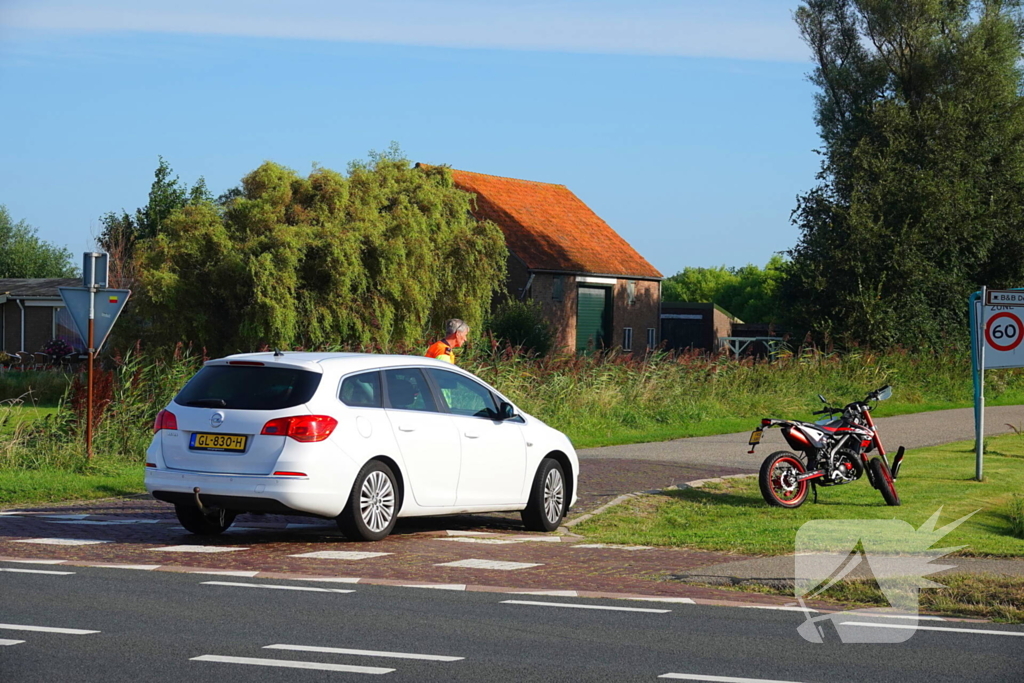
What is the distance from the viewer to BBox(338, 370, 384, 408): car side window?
1138cm

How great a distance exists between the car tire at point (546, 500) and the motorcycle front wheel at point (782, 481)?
230cm

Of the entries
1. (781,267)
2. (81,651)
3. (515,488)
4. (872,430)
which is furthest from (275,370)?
(781,267)

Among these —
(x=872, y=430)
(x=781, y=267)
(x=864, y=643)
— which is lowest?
(x=864, y=643)

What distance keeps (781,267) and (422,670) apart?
124 ft

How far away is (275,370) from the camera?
11406 millimetres

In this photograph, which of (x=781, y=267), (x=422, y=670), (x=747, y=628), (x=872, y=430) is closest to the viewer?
(x=422, y=670)

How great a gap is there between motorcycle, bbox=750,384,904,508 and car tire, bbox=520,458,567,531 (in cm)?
233

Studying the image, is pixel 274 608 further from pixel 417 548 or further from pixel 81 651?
pixel 417 548

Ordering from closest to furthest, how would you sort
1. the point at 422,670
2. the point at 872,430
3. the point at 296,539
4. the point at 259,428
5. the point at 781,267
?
the point at 422,670, the point at 259,428, the point at 296,539, the point at 872,430, the point at 781,267

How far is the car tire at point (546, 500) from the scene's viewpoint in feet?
42.0

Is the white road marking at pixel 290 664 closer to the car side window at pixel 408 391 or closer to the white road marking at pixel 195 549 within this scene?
the white road marking at pixel 195 549

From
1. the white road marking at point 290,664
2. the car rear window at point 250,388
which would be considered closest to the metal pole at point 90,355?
the car rear window at point 250,388

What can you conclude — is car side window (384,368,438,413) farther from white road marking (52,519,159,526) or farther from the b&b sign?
the b&b sign

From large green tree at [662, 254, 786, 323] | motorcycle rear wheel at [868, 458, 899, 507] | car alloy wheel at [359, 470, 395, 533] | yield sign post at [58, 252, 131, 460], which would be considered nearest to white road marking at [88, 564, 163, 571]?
car alloy wheel at [359, 470, 395, 533]
